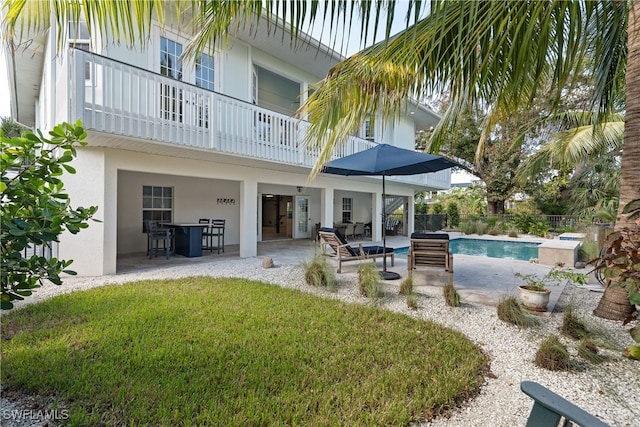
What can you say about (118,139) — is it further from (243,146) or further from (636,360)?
(636,360)

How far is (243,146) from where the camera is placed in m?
8.74

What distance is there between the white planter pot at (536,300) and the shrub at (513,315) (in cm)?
38

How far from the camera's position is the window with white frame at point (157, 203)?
37.8 ft

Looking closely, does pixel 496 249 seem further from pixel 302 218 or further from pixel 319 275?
pixel 319 275

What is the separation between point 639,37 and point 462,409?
480 centimetres

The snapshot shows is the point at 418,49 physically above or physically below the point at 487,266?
above

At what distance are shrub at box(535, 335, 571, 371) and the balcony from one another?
4320mm

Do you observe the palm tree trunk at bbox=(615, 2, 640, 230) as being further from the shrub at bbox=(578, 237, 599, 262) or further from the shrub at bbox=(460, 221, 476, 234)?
the shrub at bbox=(460, 221, 476, 234)

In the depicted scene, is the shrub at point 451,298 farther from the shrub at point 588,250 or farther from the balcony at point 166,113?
the shrub at point 588,250

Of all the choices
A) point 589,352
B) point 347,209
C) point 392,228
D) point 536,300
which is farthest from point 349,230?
point 589,352

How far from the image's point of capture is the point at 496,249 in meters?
15.2

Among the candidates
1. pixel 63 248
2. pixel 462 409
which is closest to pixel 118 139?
pixel 63 248

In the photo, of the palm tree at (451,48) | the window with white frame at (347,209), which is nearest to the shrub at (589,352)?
the palm tree at (451,48)

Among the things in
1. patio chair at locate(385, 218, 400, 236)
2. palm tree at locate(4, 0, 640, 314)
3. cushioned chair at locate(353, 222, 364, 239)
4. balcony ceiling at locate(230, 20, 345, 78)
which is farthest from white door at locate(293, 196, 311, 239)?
palm tree at locate(4, 0, 640, 314)
